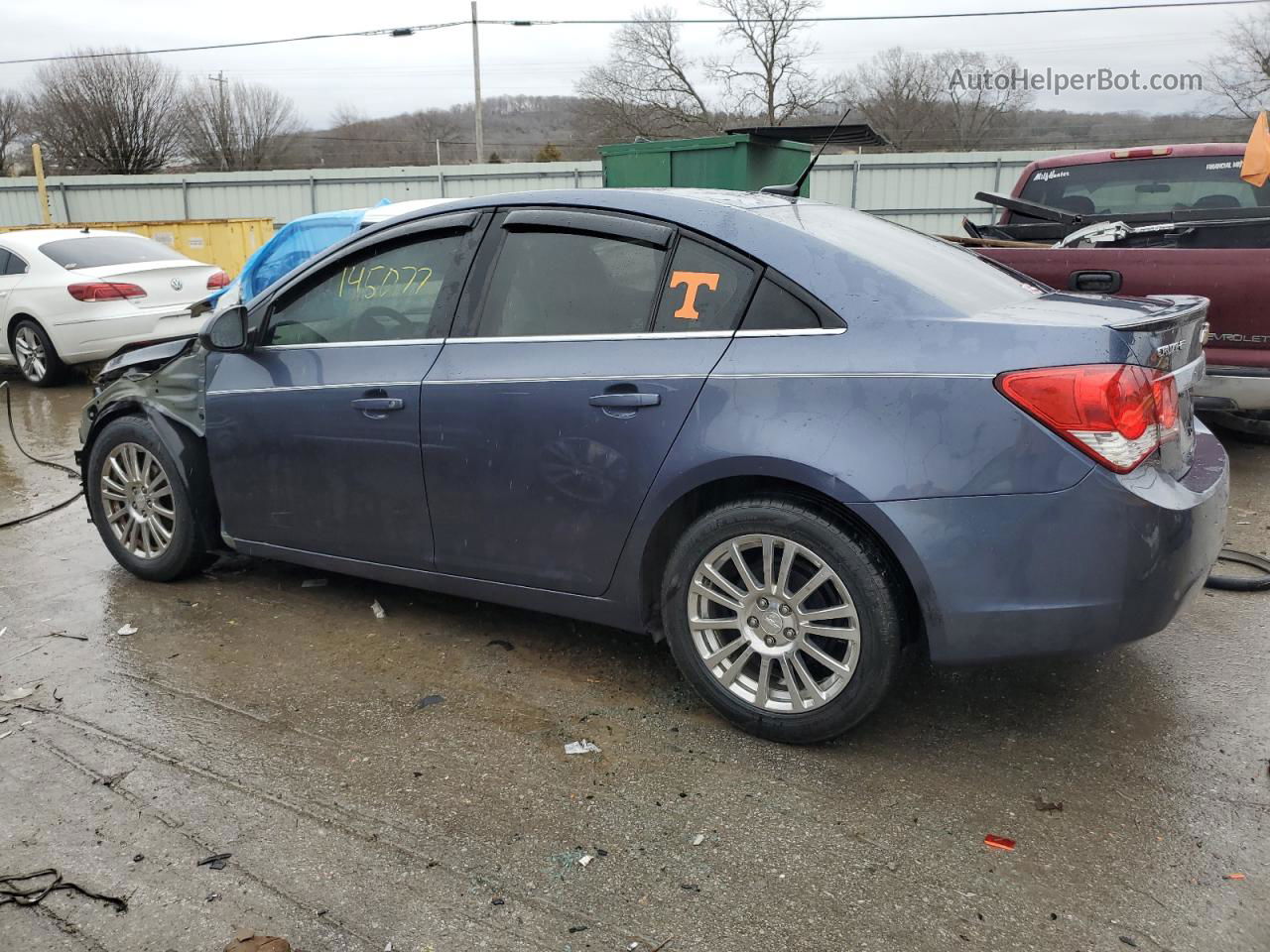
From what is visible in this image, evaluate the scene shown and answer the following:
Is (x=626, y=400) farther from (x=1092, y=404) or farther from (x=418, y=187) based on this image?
(x=418, y=187)

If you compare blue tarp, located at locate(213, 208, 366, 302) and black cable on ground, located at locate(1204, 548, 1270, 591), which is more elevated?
blue tarp, located at locate(213, 208, 366, 302)

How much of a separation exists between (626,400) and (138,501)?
8.87 feet

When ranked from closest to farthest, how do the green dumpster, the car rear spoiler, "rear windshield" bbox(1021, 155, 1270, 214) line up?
1. the car rear spoiler
2. "rear windshield" bbox(1021, 155, 1270, 214)
3. the green dumpster

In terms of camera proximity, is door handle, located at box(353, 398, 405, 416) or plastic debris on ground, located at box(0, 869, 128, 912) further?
door handle, located at box(353, 398, 405, 416)

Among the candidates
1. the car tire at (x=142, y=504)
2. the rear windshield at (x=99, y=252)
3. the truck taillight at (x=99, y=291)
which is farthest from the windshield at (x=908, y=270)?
the rear windshield at (x=99, y=252)

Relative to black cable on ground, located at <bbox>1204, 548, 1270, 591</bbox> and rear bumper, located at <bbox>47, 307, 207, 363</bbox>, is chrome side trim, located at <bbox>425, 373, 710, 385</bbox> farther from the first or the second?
rear bumper, located at <bbox>47, 307, 207, 363</bbox>

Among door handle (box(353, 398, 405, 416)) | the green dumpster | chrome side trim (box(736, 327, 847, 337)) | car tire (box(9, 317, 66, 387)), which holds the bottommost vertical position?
car tire (box(9, 317, 66, 387))

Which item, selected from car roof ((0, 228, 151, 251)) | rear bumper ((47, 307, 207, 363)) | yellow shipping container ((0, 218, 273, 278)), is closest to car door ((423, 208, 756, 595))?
rear bumper ((47, 307, 207, 363))

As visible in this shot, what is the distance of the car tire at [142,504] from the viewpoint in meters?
4.43

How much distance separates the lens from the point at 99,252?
34.2 feet

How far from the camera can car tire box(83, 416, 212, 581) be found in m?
4.43

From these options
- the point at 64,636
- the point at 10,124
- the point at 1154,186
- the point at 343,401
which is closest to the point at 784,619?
the point at 343,401

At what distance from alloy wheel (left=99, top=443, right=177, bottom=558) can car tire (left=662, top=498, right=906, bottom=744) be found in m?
2.59

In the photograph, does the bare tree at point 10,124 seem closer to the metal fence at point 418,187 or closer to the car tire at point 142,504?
the metal fence at point 418,187
